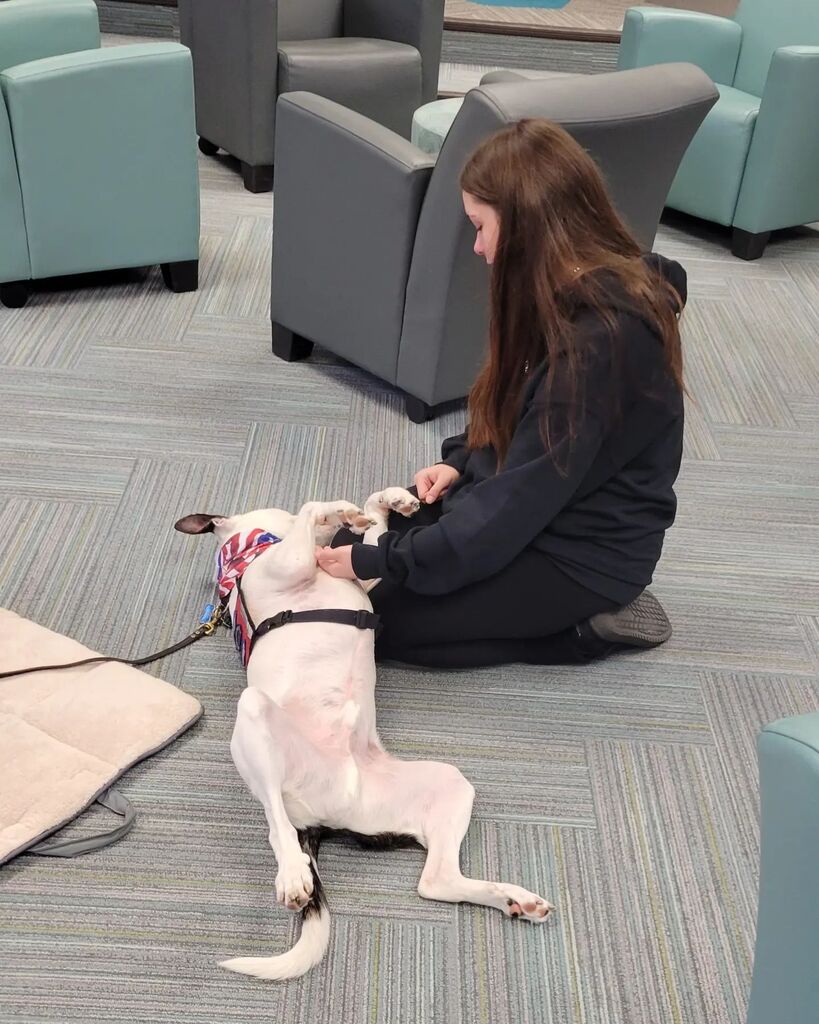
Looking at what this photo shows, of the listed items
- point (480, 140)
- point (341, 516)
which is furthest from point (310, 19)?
point (341, 516)

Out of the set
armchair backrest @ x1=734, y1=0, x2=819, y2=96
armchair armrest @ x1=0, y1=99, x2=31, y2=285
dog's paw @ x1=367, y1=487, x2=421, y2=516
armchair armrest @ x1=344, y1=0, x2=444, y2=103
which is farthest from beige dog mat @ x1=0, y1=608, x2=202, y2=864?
armchair backrest @ x1=734, y1=0, x2=819, y2=96

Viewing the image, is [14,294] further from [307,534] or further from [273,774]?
[273,774]

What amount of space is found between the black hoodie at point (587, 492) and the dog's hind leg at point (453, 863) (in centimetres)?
40

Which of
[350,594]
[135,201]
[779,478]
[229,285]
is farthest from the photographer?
[229,285]

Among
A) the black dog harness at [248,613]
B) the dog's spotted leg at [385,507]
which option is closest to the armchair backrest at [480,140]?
the dog's spotted leg at [385,507]

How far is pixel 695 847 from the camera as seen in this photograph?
186cm

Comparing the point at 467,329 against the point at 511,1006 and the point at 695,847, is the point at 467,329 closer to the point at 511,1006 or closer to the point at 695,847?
the point at 695,847

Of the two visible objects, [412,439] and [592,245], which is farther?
[412,439]

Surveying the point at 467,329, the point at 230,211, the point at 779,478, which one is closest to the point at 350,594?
the point at 467,329

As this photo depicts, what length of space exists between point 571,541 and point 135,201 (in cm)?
205

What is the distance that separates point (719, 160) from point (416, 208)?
6.24ft

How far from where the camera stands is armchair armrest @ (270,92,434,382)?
279 cm

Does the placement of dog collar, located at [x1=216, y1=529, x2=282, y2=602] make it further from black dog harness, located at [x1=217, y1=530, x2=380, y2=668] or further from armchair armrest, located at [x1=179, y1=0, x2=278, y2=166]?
armchair armrest, located at [x1=179, y1=0, x2=278, y2=166]

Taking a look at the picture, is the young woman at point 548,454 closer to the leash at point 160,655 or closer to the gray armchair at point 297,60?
the leash at point 160,655
